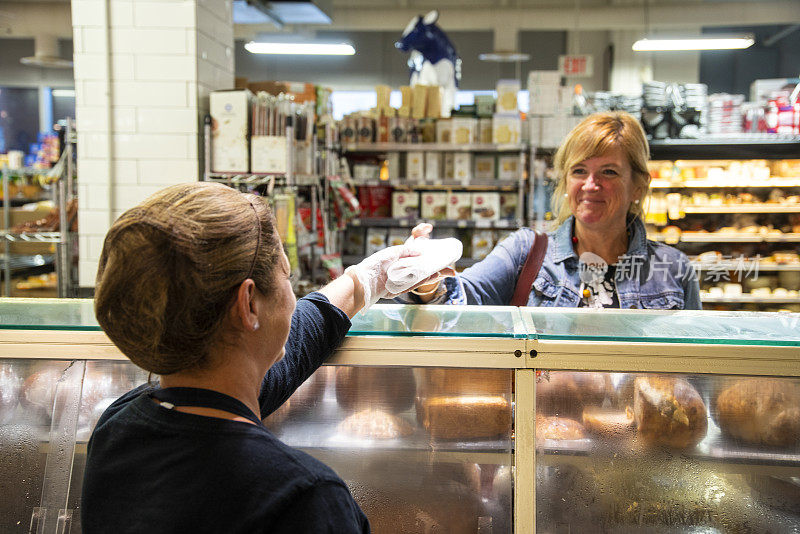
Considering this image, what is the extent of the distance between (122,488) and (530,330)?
0.74m

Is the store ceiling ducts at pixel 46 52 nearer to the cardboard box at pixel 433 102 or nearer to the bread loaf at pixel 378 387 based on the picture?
the cardboard box at pixel 433 102

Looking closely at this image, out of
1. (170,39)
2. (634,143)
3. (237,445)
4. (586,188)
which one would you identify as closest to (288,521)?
(237,445)

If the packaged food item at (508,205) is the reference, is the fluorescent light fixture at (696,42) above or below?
above

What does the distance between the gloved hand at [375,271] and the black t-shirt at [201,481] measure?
523 mm

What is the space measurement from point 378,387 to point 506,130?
5.82m

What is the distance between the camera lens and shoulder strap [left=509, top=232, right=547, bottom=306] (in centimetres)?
220

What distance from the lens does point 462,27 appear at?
1229cm

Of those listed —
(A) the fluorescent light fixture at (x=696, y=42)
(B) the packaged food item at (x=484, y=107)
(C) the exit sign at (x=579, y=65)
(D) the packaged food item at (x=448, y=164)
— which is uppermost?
(A) the fluorescent light fixture at (x=696, y=42)

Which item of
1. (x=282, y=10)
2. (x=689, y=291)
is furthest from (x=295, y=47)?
(x=689, y=291)

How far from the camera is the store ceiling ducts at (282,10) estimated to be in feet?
26.3

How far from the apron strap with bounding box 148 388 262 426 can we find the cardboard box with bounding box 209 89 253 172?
13.3 feet

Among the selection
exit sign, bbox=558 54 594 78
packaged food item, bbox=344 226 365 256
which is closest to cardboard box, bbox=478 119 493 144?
packaged food item, bbox=344 226 365 256

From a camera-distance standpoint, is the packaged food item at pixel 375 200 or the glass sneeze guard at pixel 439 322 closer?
the glass sneeze guard at pixel 439 322

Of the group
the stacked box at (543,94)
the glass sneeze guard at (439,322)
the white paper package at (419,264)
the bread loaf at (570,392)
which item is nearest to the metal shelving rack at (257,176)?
the stacked box at (543,94)
